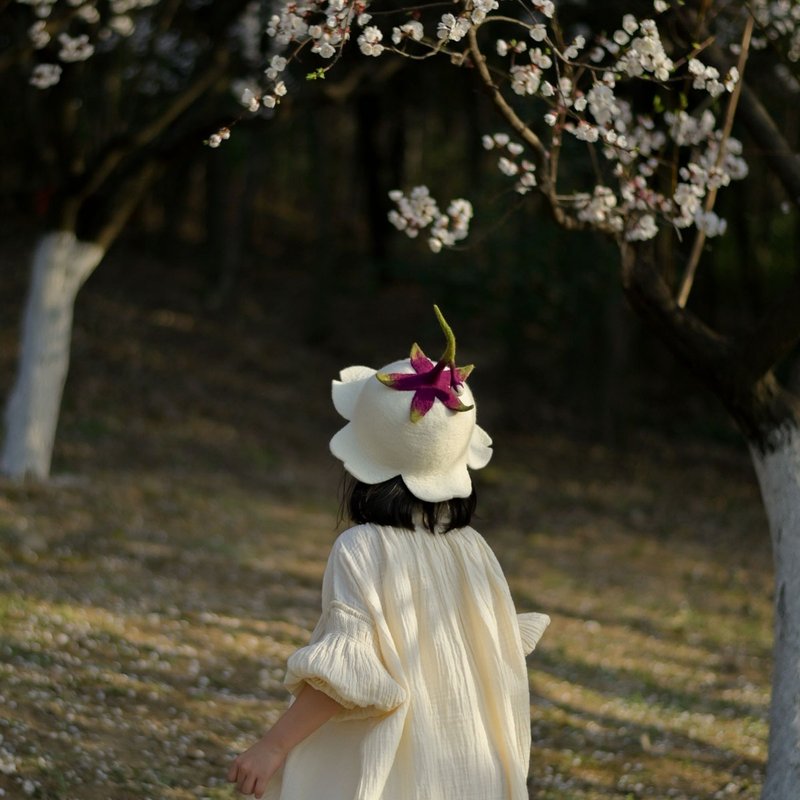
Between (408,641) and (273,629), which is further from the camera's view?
(273,629)

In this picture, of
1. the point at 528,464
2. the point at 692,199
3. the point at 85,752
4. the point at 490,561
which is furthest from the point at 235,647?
the point at 528,464

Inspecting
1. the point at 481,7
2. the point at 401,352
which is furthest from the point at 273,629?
the point at 401,352

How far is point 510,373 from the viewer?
15766 mm

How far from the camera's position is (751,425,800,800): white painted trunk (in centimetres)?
397

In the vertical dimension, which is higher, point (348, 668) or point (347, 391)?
point (347, 391)

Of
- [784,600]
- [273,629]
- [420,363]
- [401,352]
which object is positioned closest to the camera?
[420,363]

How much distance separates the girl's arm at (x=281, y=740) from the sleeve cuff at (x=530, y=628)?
21.2 inches

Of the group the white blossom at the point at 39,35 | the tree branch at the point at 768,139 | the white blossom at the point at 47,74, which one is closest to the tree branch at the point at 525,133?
the tree branch at the point at 768,139

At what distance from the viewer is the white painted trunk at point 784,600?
156 inches

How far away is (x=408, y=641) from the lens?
8.99 ft

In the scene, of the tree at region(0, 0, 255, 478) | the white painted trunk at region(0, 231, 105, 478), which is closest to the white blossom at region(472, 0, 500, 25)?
the tree at region(0, 0, 255, 478)

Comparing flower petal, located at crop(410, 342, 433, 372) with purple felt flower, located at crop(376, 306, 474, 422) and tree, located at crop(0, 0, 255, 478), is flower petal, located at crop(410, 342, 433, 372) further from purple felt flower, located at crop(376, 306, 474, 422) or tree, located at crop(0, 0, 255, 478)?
tree, located at crop(0, 0, 255, 478)

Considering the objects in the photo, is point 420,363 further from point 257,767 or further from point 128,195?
point 128,195

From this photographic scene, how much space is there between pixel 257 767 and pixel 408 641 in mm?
423
